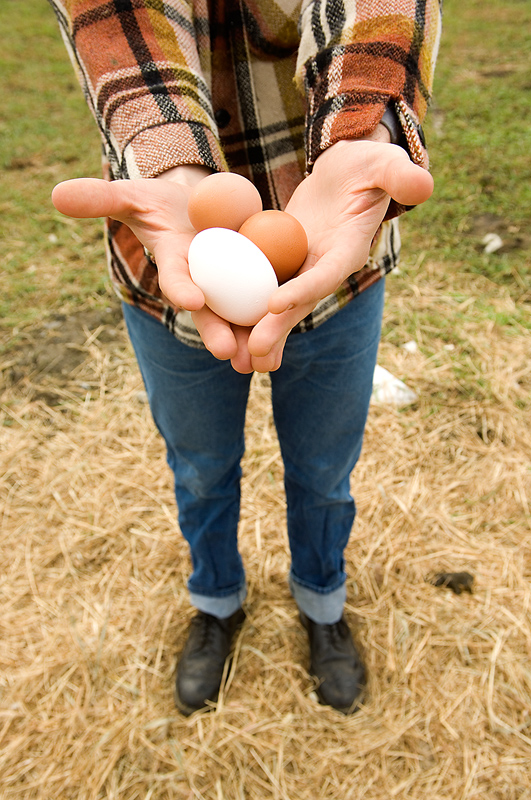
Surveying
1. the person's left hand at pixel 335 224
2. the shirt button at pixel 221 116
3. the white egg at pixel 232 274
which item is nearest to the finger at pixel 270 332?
the person's left hand at pixel 335 224

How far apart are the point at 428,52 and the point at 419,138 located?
169mm

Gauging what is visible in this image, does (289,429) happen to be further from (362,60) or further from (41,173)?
(41,173)

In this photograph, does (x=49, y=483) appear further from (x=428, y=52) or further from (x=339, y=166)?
(x=428, y=52)

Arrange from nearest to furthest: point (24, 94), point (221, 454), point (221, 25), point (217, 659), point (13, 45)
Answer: point (221, 25)
point (221, 454)
point (217, 659)
point (24, 94)
point (13, 45)

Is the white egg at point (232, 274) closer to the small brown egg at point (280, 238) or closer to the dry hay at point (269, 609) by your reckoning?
the small brown egg at point (280, 238)

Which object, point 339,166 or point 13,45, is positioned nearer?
point 339,166

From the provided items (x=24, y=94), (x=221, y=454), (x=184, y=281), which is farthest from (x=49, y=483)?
(x=24, y=94)

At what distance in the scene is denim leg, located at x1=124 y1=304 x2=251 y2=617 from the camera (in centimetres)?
118

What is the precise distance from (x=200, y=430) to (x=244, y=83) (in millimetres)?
703

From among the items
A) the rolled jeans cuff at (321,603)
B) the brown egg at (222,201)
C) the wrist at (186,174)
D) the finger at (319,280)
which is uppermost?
the wrist at (186,174)

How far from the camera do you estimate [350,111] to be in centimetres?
93

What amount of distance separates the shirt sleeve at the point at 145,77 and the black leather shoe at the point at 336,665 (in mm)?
1343

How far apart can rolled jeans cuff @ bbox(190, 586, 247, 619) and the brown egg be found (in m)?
1.06

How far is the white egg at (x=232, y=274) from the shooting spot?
1.03m
